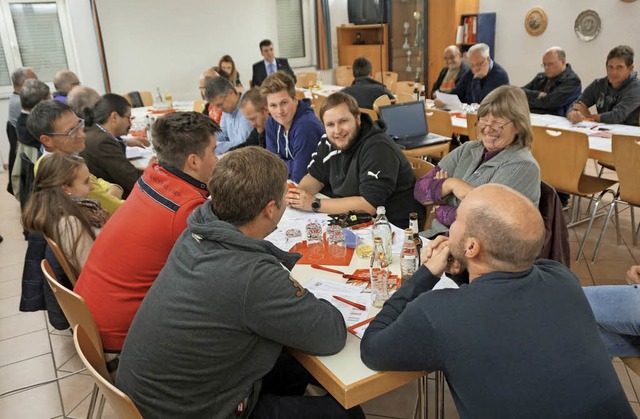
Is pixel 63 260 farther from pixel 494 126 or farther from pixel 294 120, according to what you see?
pixel 494 126

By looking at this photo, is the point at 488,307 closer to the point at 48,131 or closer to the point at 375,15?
the point at 48,131

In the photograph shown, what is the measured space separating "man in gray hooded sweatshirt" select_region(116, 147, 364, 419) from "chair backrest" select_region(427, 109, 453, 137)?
350 centimetres

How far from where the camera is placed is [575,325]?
1202mm

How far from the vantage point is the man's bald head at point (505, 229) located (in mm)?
1233

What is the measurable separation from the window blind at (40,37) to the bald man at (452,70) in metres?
5.51

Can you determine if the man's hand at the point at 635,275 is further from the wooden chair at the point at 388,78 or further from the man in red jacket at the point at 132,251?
the wooden chair at the point at 388,78

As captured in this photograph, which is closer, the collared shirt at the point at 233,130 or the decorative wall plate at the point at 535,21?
the collared shirt at the point at 233,130

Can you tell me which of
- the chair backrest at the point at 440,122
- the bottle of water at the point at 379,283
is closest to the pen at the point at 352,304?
the bottle of water at the point at 379,283

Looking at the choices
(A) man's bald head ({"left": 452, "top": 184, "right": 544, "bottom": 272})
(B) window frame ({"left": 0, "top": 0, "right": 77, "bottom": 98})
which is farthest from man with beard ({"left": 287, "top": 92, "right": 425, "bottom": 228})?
(B) window frame ({"left": 0, "top": 0, "right": 77, "bottom": 98})

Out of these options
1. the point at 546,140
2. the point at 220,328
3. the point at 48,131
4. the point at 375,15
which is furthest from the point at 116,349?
the point at 375,15

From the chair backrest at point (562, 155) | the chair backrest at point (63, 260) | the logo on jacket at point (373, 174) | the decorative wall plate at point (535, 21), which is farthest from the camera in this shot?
the decorative wall plate at point (535, 21)

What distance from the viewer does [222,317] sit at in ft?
4.37

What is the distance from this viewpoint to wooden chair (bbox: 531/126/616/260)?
3564 mm

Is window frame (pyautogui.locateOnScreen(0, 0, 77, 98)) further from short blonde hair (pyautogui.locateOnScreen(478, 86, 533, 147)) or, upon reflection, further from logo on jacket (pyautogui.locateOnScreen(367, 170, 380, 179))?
short blonde hair (pyautogui.locateOnScreen(478, 86, 533, 147))
